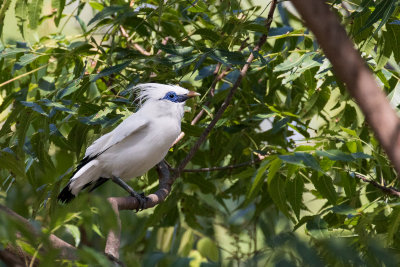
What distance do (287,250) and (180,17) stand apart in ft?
6.77

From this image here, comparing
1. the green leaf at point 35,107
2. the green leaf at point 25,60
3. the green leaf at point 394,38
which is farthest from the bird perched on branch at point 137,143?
the green leaf at point 394,38

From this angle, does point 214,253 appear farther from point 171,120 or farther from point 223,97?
point 223,97

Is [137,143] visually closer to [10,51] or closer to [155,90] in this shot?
[155,90]

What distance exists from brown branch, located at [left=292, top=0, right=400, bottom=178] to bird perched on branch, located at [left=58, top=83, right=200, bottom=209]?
5.72 ft

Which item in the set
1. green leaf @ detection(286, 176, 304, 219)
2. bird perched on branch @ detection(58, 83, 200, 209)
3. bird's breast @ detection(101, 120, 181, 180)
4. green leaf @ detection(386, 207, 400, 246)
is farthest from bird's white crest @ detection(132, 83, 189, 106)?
green leaf @ detection(386, 207, 400, 246)

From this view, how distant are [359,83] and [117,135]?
6.06 ft

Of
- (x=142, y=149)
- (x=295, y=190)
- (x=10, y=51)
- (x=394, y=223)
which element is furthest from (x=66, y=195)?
(x=394, y=223)

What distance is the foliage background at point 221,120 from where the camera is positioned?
2329 mm

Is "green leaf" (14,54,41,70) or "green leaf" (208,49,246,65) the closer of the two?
"green leaf" (208,49,246,65)

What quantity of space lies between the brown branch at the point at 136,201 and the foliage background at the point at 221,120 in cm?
8

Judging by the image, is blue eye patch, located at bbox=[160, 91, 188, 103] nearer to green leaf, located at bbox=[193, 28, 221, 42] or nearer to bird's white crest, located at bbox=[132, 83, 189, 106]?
bird's white crest, located at bbox=[132, 83, 189, 106]

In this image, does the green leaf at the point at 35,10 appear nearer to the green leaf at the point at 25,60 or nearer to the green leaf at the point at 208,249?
the green leaf at the point at 25,60

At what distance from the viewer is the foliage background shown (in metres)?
2.33

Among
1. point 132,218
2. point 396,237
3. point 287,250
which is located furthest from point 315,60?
point 287,250
